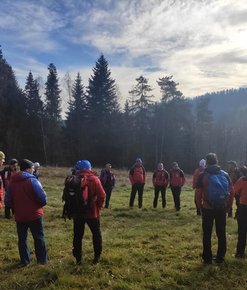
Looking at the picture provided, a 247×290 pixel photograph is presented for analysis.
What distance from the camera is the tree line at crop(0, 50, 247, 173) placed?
57.3 meters

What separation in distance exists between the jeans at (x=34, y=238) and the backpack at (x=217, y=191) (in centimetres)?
354

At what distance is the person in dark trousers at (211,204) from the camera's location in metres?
8.56

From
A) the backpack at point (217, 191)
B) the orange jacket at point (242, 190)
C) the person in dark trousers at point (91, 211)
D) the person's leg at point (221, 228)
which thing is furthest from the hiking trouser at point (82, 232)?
the orange jacket at point (242, 190)

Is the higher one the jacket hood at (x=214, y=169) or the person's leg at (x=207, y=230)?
the jacket hood at (x=214, y=169)

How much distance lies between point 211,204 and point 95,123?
4984cm

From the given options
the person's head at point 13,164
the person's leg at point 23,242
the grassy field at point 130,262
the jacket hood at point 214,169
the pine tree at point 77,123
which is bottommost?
the grassy field at point 130,262

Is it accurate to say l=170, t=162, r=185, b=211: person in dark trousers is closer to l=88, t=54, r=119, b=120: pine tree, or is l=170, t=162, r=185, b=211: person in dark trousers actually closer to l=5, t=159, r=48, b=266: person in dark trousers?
l=5, t=159, r=48, b=266: person in dark trousers

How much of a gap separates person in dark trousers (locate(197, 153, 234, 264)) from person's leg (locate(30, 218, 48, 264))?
132 inches

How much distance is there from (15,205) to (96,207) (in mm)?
1663

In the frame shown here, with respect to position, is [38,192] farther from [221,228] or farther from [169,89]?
[169,89]

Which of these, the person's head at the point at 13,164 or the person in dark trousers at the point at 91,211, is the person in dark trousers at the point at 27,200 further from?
the person's head at the point at 13,164

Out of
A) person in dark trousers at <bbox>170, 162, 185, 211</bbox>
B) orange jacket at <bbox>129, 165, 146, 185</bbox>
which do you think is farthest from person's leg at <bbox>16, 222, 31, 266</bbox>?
person in dark trousers at <bbox>170, 162, 185, 211</bbox>

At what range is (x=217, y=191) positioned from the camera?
8500 millimetres

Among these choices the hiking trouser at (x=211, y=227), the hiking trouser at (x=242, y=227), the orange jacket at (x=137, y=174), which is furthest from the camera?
the orange jacket at (x=137, y=174)
